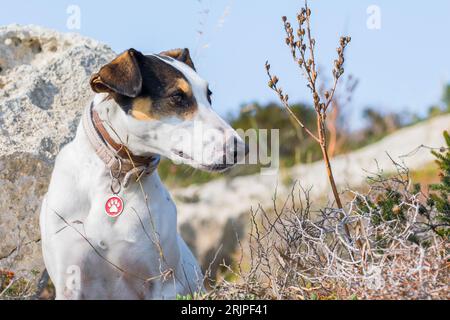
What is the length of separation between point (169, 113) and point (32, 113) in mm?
2099

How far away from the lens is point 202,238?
1159 centimetres

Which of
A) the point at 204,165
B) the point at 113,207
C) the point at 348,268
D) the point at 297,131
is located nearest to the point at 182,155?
the point at 204,165

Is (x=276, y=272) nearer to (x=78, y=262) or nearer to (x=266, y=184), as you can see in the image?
(x=78, y=262)

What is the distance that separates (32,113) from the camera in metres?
7.09

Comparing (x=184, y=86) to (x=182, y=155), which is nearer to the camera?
(x=182, y=155)

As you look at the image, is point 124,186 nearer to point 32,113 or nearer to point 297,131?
point 32,113

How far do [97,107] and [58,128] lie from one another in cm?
165

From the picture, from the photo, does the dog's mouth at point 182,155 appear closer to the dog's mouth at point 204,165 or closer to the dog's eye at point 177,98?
the dog's mouth at point 204,165

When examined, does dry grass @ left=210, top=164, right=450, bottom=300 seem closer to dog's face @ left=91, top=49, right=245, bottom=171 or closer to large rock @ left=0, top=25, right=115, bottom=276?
dog's face @ left=91, top=49, right=245, bottom=171

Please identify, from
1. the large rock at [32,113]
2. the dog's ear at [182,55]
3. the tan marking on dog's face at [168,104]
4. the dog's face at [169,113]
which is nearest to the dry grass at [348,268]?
the dog's face at [169,113]

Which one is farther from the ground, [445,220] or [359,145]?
[359,145]

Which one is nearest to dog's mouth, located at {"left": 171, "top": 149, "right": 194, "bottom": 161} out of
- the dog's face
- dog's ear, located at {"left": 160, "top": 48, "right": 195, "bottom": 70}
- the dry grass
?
the dog's face
